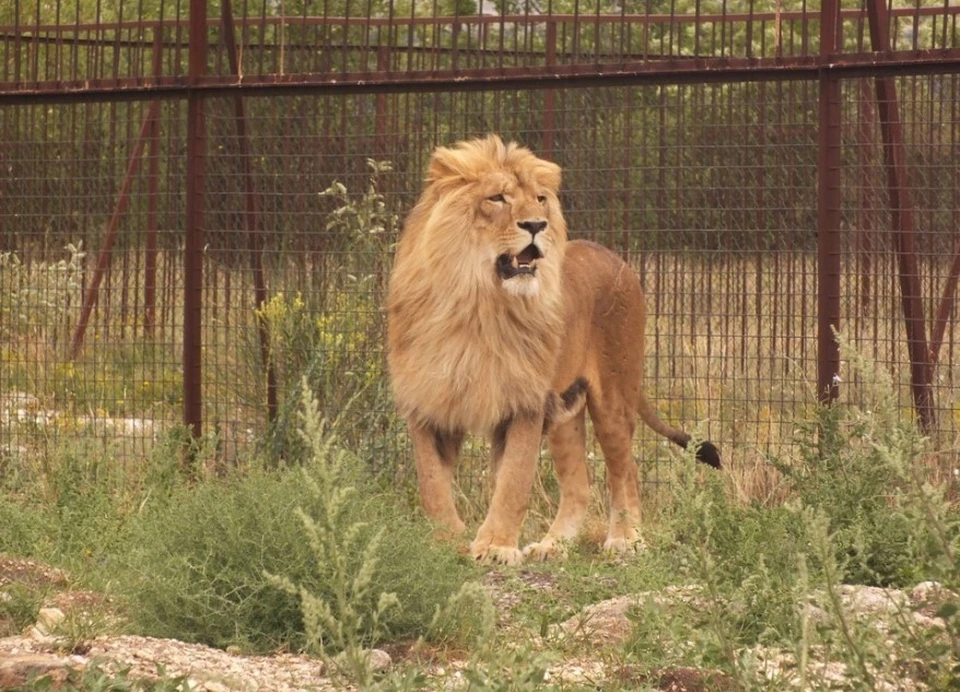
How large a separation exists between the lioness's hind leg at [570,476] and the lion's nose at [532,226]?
1.17 meters

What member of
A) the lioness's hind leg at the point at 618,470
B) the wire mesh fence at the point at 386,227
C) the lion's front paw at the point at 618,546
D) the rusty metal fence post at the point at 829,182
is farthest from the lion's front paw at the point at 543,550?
the rusty metal fence post at the point at 829,182

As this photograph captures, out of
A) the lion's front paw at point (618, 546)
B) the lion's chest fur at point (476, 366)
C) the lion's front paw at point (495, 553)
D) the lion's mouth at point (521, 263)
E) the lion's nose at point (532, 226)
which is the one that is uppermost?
the lion's nose at point (532, 226)

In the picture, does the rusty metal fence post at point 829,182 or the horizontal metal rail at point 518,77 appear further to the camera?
the rusty metal fence post at point 829,182

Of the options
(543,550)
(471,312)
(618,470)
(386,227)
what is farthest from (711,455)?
(386,227)

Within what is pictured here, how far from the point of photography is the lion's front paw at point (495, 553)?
287 inches

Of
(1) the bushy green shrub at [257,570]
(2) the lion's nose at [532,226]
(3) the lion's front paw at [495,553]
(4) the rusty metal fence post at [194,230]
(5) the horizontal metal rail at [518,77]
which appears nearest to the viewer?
(1) the bushy green shrub at [257,570]

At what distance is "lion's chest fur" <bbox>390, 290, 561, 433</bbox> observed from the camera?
7.50 metres

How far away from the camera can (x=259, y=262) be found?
9383mm

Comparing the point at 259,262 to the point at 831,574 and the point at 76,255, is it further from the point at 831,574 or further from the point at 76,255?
the point at 831,574

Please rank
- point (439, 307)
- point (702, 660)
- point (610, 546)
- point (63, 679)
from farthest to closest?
point (610, 546) → point (439, 307) → point (702, 660) → point (63, 679)

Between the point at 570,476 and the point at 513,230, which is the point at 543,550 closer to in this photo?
the point at 570,476

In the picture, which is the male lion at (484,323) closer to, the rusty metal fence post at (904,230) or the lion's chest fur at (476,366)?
the lion's chest fur at (476,366)

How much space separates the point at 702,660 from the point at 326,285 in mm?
4932

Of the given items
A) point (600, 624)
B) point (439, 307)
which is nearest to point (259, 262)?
point (439, 307)
